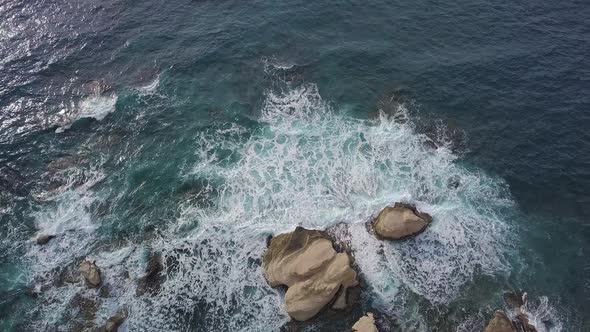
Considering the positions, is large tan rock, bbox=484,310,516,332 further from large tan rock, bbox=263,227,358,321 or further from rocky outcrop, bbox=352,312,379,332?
large tan rock, bbox=263,227,358,321

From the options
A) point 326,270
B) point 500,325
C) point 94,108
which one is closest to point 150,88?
point 94,108

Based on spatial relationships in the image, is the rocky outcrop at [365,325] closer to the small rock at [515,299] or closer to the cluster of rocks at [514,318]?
the cluster of rocks at [514,318]

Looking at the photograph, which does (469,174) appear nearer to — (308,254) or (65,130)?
(308,254)

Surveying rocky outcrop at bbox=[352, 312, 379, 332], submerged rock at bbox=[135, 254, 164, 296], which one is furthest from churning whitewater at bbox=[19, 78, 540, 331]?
rocky outcrop at bbox=[352, 312, 379, 332]

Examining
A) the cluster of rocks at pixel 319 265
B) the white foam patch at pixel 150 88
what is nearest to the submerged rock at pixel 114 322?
the cluster of rocks at pixel 319 265

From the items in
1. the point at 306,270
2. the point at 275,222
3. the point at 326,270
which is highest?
the point at 306,270

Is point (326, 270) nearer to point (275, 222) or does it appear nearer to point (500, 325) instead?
point (275, 222)

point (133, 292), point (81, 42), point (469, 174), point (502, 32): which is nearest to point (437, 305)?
point (469, 174)
